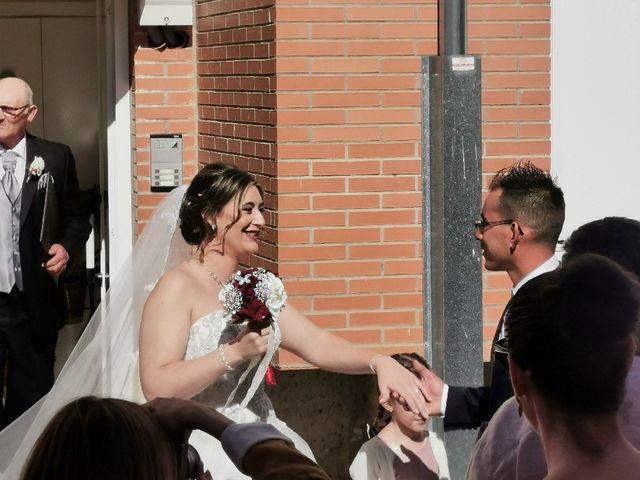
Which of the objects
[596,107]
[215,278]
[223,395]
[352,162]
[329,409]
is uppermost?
[596,107]

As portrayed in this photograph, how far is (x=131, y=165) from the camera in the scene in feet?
28.0

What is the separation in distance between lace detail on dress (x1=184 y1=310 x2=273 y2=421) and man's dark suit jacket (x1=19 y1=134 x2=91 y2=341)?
7.70ft

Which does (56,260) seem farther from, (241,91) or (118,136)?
(118,136)

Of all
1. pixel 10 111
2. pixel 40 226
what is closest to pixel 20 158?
pixel 10 111

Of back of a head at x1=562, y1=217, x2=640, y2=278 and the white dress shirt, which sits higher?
the white dress shirt

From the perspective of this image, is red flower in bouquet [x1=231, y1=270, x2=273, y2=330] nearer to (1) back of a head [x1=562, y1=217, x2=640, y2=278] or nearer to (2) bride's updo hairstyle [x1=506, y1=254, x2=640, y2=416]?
(1) back of a head [x1=562, y1=217, x2=640, y2=278]

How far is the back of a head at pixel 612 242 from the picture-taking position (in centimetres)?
400

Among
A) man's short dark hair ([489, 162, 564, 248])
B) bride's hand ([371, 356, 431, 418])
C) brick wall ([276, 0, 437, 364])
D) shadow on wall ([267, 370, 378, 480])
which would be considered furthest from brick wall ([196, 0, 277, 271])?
bride's hand ([371, 356, 431, 418])

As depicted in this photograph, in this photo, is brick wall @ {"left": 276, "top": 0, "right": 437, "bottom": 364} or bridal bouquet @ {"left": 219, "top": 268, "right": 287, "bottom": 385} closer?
bridal bouquet @ {"left": 219, "top": 268, "right": 287, "bottom": 385}

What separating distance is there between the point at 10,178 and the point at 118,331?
5.75 feet

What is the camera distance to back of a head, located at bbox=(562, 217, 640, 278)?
3998 mm

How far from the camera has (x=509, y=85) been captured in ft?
22.9

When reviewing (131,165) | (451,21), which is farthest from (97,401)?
(131,165)

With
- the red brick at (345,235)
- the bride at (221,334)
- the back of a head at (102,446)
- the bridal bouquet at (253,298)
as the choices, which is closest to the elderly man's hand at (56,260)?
the red brick at (345,235)
